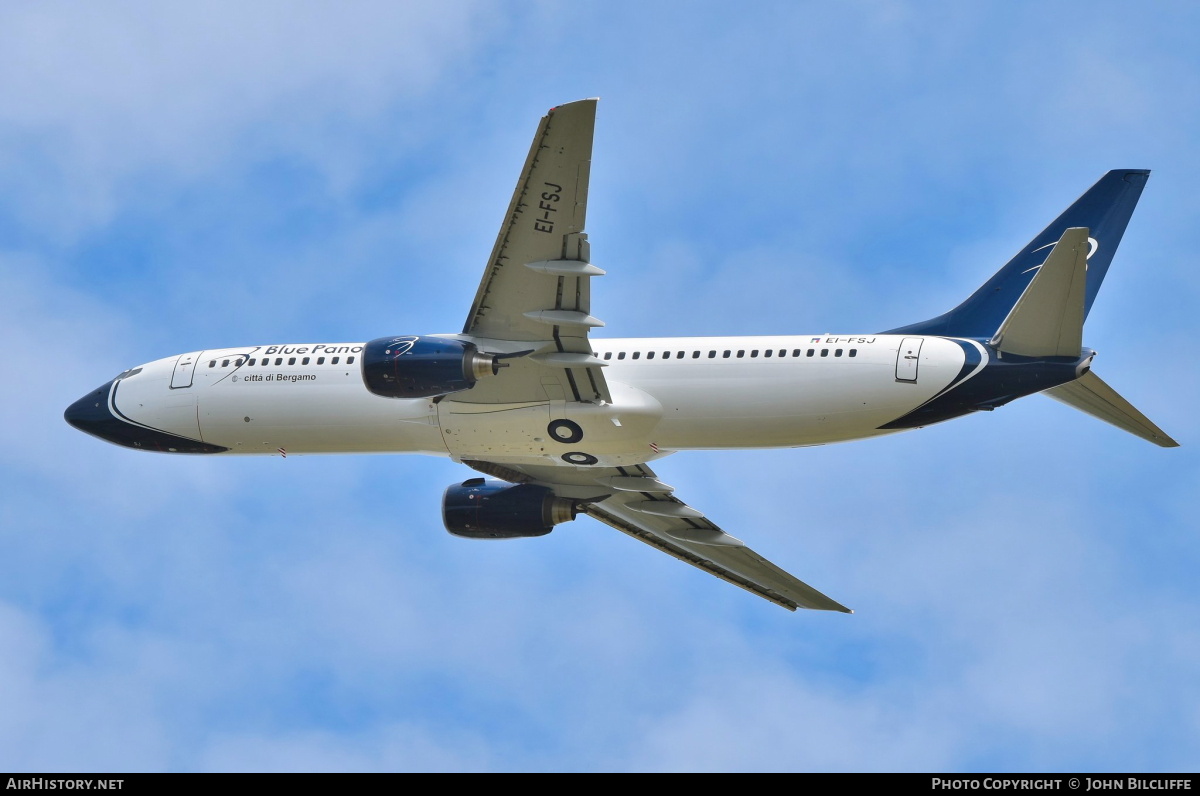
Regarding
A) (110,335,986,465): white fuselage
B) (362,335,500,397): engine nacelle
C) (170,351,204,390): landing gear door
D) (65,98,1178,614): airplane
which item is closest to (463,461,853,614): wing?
(65,98,1178,614): airplane

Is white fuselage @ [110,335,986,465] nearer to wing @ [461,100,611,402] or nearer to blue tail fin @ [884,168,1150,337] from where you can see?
wing @ [461,100,611,402]

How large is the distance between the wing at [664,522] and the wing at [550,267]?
18.1ft

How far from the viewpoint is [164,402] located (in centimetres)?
3725

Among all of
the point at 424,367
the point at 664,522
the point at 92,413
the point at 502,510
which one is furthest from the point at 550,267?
the point at 92,413

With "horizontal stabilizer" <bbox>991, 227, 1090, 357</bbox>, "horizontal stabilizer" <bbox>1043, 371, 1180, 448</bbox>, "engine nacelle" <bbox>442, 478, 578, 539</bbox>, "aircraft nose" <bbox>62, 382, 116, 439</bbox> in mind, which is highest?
"aircraft nose" <bbox>62, 382, 116, 439</bbox>

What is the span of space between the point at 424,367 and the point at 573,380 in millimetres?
3318

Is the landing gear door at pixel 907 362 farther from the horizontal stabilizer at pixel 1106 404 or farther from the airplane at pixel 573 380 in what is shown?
the horizontal stabilizer at pixel 1106 404

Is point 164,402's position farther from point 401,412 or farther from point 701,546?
point 701,546

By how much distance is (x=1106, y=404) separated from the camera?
31969mm

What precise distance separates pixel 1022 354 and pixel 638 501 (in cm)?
1199

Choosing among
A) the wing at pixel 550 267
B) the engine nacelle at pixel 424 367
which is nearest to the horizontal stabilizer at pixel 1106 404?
the wing at pixel 550 267

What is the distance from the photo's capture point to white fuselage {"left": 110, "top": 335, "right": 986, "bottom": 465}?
3256 centimetres

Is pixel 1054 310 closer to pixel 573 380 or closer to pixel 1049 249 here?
pixel 1049 249

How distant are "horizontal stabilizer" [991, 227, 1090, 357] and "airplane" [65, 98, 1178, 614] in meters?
0.04
